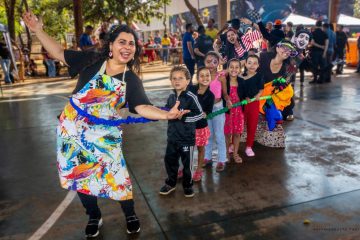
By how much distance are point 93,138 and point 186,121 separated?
1.23m

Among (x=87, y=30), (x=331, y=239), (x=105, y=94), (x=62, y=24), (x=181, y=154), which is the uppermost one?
(x=62, y=24)

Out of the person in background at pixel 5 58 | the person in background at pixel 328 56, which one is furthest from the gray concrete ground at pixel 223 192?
the person in background at pixel 5 58

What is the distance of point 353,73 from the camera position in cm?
1431

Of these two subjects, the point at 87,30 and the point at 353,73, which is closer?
the point at 87,30

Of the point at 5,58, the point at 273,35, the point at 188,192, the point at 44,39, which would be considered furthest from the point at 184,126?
the point at 5,58

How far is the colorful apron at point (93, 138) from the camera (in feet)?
9.18

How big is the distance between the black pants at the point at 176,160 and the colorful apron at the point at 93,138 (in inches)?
40.0

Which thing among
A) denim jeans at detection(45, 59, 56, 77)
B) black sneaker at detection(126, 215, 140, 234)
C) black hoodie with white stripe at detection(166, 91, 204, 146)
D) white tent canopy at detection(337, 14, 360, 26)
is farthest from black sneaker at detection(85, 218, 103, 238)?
white tent canopy at detection(337, 14, 360, 26)

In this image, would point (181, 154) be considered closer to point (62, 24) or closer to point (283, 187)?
point (283, 187)

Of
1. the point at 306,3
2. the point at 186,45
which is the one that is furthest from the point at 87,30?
the point at 306,3

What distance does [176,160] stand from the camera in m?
3.98

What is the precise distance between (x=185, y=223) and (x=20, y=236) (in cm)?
154

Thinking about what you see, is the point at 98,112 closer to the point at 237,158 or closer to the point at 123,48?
the point at 123,48

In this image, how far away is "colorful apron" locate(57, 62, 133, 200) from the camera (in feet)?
9.18
